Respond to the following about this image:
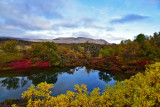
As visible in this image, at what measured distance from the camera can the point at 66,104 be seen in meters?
7.10

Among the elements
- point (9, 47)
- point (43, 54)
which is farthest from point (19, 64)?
point (9, 47)

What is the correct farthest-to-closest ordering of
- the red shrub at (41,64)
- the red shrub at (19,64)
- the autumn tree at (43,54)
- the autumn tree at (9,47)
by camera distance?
the autumn tree at (9,47) < the autumn tree at (43,54) < the red shrub at (41,64) < the red shrub at (19,64)

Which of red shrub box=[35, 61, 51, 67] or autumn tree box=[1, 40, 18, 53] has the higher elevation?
autumn tree box=[1, 40, 18, 53]

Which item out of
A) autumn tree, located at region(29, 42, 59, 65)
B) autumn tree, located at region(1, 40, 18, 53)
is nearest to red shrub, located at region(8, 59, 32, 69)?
autumn tree, located at region(29, 42, 59, 65)

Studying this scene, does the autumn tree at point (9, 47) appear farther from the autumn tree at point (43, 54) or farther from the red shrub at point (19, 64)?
the red shrub at point (19, 64)

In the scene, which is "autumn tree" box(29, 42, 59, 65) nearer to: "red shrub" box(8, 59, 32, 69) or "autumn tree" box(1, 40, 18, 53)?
"red shrub" box(8, 59, 32, 69)

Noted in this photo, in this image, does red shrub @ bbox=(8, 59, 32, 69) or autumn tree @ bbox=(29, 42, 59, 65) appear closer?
red shrub @ bbox=(8, 59, 32, 69)

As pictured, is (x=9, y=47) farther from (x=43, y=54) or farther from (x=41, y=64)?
(x=41, y=64)

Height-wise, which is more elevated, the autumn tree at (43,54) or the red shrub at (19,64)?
the autumn tree at (43,54)

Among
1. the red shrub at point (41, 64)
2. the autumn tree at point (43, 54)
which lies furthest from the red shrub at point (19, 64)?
A: the autumn tree at point (43, 54)

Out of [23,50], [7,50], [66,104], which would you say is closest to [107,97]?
[66,104]

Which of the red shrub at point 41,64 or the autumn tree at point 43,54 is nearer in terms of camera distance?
the red shrub at point 41,64

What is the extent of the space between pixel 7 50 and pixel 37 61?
20.1 m

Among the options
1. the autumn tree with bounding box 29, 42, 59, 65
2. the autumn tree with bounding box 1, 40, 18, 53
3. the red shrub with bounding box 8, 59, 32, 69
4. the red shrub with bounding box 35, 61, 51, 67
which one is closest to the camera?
the red shrub with bounding box 8, 59, 32, 69
